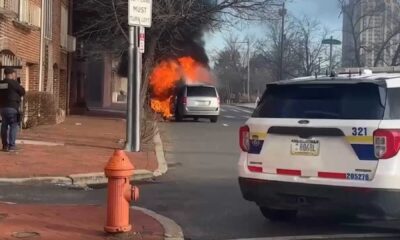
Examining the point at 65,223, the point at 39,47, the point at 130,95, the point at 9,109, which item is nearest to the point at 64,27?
the point at 39,47

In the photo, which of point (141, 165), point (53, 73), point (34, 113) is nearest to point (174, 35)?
point (53, 73)

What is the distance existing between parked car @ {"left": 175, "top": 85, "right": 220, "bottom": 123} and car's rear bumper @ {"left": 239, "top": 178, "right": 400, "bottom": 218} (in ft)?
70.8

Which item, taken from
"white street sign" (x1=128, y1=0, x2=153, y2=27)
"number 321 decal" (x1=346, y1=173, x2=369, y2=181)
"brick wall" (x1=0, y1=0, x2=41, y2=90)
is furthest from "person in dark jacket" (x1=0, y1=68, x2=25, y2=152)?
"number 321 decal" (x1=346, y1=173, x2=369, y2=181)

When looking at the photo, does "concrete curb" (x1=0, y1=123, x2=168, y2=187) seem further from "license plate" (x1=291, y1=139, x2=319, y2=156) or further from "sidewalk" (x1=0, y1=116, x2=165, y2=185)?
"license plate" (x1=291, y1=139, x2=319, y2=156)

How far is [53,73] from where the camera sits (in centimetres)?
2512

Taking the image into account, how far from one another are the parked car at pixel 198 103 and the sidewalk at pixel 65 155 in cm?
993

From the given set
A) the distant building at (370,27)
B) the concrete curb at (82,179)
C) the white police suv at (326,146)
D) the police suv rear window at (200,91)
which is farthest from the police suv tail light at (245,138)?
the distant building at (370,27)

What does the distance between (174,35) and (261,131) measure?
20.4 meters

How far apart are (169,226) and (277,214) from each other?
1.39 metres

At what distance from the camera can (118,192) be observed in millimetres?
6512

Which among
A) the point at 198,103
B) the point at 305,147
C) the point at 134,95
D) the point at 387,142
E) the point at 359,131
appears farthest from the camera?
the point at 198,103

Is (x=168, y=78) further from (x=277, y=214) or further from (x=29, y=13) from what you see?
(x=277, y=214)

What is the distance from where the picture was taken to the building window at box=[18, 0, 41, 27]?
61.4ft

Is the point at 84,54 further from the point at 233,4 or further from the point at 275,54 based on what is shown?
the point at 275,54
